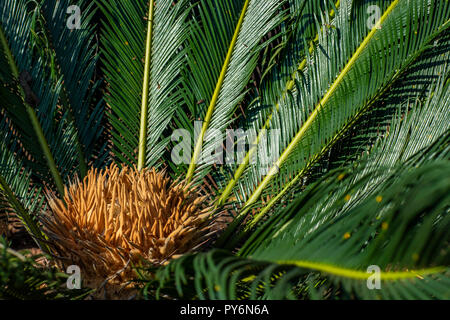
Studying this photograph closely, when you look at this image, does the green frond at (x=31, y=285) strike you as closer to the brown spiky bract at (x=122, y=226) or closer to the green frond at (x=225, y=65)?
the brown spiky bract at (x=122, y=226)

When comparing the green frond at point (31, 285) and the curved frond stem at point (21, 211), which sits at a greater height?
the curved frond stem at point (21, 211)

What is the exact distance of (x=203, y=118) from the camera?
253cm

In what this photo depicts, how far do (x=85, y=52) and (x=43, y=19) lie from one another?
26 cm

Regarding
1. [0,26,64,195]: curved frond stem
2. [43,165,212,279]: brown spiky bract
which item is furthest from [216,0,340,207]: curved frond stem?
[0,26,64,195]: curved frond stem

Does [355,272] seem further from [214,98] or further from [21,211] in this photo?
[21,211]

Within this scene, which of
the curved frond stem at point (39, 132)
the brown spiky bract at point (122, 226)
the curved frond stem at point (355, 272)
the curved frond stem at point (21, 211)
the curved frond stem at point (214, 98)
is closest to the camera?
the curved frond stem at point (355, 272)

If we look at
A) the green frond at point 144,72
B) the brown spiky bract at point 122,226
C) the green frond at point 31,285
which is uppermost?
the green frond at point 144,72

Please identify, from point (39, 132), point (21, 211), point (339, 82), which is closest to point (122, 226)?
point (21, 211)

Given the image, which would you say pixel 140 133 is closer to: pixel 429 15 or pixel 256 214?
pixel 256 214

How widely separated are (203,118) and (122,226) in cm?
82

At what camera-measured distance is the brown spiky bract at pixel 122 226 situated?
1887mm

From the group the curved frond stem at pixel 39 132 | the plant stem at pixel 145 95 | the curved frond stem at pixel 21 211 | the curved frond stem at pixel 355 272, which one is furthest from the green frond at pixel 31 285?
the plant stem at pixel 145 95

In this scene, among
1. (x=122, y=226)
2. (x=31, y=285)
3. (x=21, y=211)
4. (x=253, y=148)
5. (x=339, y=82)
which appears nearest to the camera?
(x=31, y=285)

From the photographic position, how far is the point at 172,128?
2.61 meters
